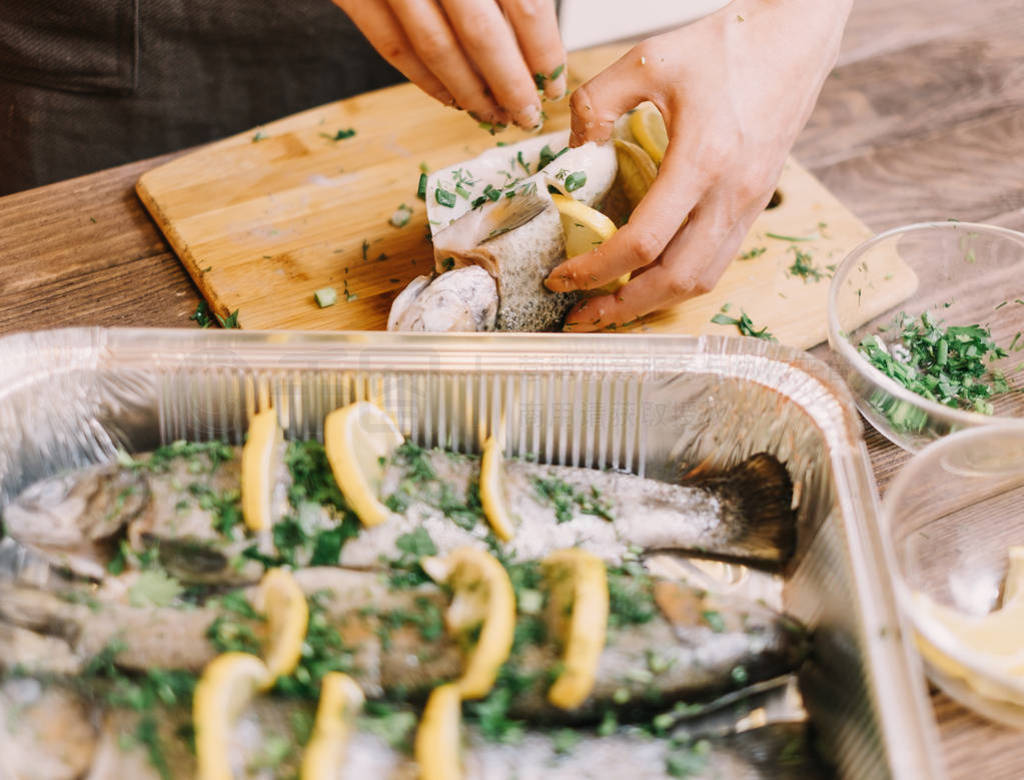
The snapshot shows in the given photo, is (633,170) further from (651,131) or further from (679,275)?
(679,275)

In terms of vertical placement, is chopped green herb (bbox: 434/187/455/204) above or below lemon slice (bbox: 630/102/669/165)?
below

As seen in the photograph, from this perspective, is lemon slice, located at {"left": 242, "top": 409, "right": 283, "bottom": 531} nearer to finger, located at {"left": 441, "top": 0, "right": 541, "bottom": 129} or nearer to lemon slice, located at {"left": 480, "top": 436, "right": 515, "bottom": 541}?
lemon slice, located at {"left": 480, "top": 436, "right": 515, "bottom": 541}

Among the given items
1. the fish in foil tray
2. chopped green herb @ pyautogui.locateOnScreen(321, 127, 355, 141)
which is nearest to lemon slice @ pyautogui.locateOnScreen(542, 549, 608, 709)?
the fish in foil tray

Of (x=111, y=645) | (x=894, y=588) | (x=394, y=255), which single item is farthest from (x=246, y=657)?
(x=394, y=255)

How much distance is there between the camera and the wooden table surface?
1.67 m

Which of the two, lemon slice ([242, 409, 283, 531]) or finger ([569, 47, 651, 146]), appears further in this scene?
finger ([569, 47, 651, 146])

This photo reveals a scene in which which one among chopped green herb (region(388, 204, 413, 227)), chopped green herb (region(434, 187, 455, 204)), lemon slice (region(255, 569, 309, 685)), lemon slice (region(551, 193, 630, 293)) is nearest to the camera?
lemon slice (region(255, 569, 309, 685))

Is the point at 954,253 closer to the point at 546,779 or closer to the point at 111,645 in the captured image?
the point at 546,779

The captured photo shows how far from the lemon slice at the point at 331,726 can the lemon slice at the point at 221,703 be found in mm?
88

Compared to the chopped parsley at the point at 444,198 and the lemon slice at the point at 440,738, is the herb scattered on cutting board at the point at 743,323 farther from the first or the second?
the lemon slice at the point at 440,738

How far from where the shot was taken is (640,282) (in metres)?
1.52

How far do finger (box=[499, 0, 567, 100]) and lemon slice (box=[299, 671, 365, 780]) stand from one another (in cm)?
104

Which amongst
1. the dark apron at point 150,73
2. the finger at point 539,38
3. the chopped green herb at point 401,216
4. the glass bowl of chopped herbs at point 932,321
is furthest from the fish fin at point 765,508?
the dark apron at point 150,73

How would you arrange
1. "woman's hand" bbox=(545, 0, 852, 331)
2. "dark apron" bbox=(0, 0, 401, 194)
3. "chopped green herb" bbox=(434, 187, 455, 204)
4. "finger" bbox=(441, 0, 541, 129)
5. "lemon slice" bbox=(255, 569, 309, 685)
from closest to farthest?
"lemon slice" bbox=(255, 569, 309, 685), "finger" bbox=(441, 0, 541, 129), "woman's hand" bbox=(545, 0, 852, 331), "chopped green herb" bbox=(434, 187, 455, 204), "dark apron" bbox=(0, 0, 401, 194)
